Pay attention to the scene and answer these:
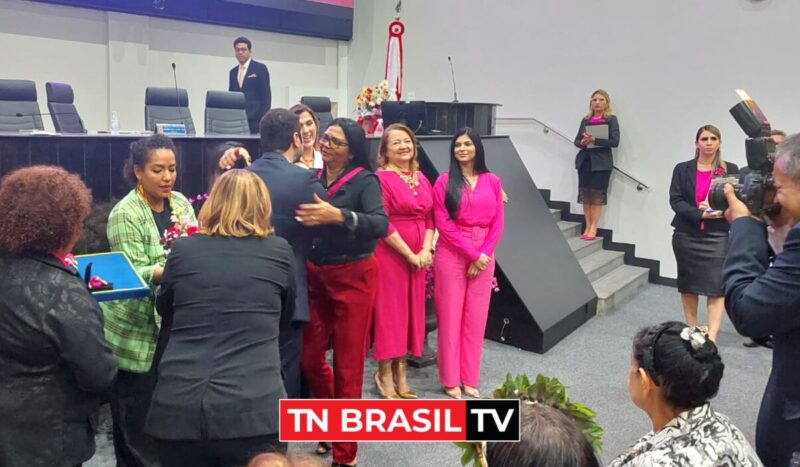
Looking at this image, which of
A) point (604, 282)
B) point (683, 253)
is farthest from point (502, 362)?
point (604, 282)

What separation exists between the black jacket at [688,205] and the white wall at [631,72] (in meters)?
2.26

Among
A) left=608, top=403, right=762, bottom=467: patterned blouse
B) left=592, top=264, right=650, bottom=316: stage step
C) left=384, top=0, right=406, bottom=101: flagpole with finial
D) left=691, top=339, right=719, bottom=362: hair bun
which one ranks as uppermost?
left=384, top=0, right=406, bottom=101: flagpole with finial

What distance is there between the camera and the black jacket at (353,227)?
8.59 feet

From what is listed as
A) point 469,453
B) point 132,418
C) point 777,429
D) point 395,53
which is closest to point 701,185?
point 777,429

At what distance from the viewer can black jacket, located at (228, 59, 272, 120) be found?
7.12 meters

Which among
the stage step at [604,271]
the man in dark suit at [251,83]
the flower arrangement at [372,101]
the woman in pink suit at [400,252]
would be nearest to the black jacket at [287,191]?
the woman in pink suit at [400,252]

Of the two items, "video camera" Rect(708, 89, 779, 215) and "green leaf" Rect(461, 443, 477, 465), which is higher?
"video camera" Rect(708, 89, 779, 215)

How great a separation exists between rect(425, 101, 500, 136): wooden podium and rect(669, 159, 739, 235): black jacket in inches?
74.8

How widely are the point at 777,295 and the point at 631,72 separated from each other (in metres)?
5.72

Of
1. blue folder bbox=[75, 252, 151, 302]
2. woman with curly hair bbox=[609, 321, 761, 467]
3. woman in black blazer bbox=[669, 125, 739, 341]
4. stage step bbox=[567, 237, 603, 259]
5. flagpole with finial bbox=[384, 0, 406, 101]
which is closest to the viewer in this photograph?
woman with curly hair bbox=[609, 321, 761, 467]

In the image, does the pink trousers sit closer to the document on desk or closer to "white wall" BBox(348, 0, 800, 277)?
the document on desk

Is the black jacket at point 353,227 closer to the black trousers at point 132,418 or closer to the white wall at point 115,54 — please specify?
the black trousers at point 132,418

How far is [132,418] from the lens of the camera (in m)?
2.39

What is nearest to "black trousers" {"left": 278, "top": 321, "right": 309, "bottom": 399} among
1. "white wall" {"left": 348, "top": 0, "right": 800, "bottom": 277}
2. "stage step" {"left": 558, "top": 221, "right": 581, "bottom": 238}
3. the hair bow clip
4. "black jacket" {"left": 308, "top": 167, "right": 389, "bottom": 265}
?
"black jacket" {"left": 308, "top": 167, "right": 389, "bottom": 265}
